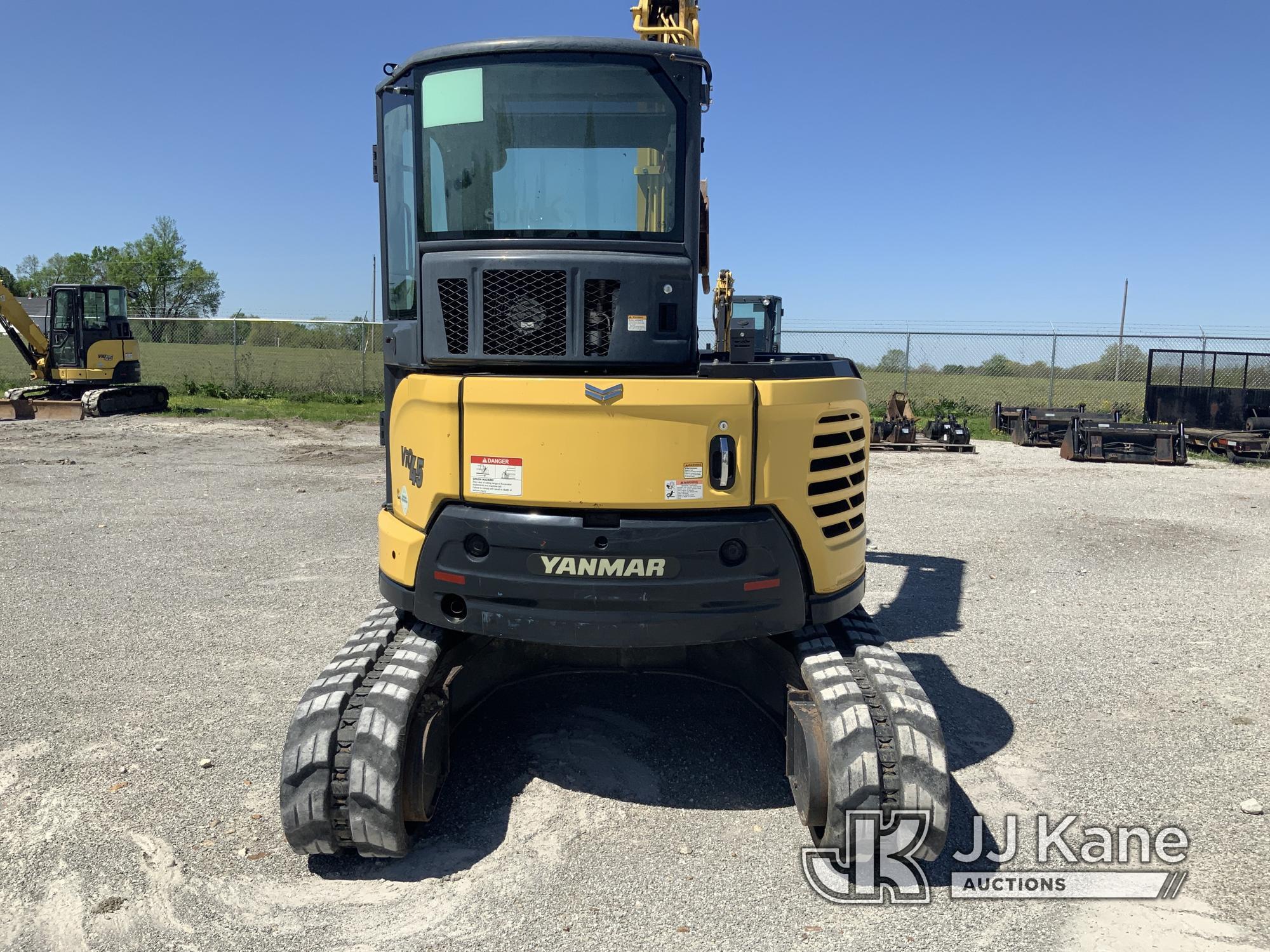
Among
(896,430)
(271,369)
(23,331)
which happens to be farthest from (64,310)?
(896,430)

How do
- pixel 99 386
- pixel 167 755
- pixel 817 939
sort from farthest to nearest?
pixel 99 386 → pixel 167 755 → pixel 817 939

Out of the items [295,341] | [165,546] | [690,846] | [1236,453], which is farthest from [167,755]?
[295,341]

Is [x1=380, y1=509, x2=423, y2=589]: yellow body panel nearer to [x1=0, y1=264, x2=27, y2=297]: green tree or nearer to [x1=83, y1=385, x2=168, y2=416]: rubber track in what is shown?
[x1=83, y1=385, x2=168, y2=416]: rubber track

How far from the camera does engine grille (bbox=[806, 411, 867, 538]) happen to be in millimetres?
3793

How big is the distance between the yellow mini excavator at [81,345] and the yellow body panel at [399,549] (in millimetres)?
20449

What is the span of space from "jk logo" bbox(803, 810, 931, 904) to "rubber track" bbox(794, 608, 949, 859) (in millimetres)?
33

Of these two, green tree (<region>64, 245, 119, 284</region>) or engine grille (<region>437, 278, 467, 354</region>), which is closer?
engine grille (<region>437, 278, 467, 354</region>)

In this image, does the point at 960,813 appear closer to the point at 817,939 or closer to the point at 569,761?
the point at 817,939

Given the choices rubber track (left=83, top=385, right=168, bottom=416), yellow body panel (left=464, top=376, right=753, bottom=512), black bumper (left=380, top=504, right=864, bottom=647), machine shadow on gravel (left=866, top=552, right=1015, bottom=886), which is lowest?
machine shadow on gravel (left=866, top=552, right=1015, bottom=886)

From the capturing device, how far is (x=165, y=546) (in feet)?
28.6

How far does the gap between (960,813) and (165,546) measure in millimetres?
7360

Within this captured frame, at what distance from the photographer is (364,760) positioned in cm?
351

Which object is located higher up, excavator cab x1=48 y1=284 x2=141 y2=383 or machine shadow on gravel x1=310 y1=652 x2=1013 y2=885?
excavator cab x1=48 y1=284 x2=141 y2=383

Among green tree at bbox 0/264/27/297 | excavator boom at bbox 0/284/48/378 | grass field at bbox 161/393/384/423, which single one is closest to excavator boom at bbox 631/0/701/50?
grass field at bbox 161/393/384/423
